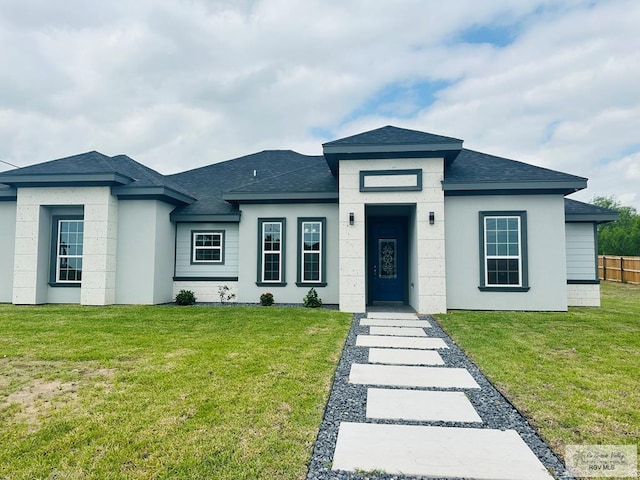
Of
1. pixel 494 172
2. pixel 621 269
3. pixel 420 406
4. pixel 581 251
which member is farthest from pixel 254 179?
pixel 621 269

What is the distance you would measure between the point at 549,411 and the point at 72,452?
12.4 feet

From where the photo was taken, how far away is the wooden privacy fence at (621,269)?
56.5 ft

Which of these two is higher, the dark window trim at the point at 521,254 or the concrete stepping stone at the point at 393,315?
the dark window trim at the point at 521,254

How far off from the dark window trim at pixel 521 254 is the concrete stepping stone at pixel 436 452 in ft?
23.2

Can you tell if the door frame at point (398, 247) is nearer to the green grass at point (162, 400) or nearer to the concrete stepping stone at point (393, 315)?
the concrete stepping stone at point (393, 315)

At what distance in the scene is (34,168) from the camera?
1070cm

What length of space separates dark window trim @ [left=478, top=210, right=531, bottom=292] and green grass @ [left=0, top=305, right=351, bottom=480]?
4589 mm

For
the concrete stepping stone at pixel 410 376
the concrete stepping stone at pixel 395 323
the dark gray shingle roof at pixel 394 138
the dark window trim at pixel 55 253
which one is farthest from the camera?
the dark window trim at pixel 55 253

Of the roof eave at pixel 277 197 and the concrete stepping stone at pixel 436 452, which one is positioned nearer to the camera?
the concrete stepping stone at pixel 436 452

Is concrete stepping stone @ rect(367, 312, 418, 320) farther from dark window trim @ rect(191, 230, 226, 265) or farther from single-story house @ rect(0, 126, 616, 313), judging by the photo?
dark window trim @ rect(191, 230, 226, 265)

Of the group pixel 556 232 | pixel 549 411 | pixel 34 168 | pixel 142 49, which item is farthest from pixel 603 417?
pixel 142 49

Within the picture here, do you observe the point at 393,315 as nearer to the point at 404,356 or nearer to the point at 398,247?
the point at 398,247

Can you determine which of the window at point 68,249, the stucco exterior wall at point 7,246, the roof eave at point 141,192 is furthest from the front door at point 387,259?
the stucco exterior wall at point 7,246

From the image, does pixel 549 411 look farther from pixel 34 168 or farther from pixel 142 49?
pixel 142 49
